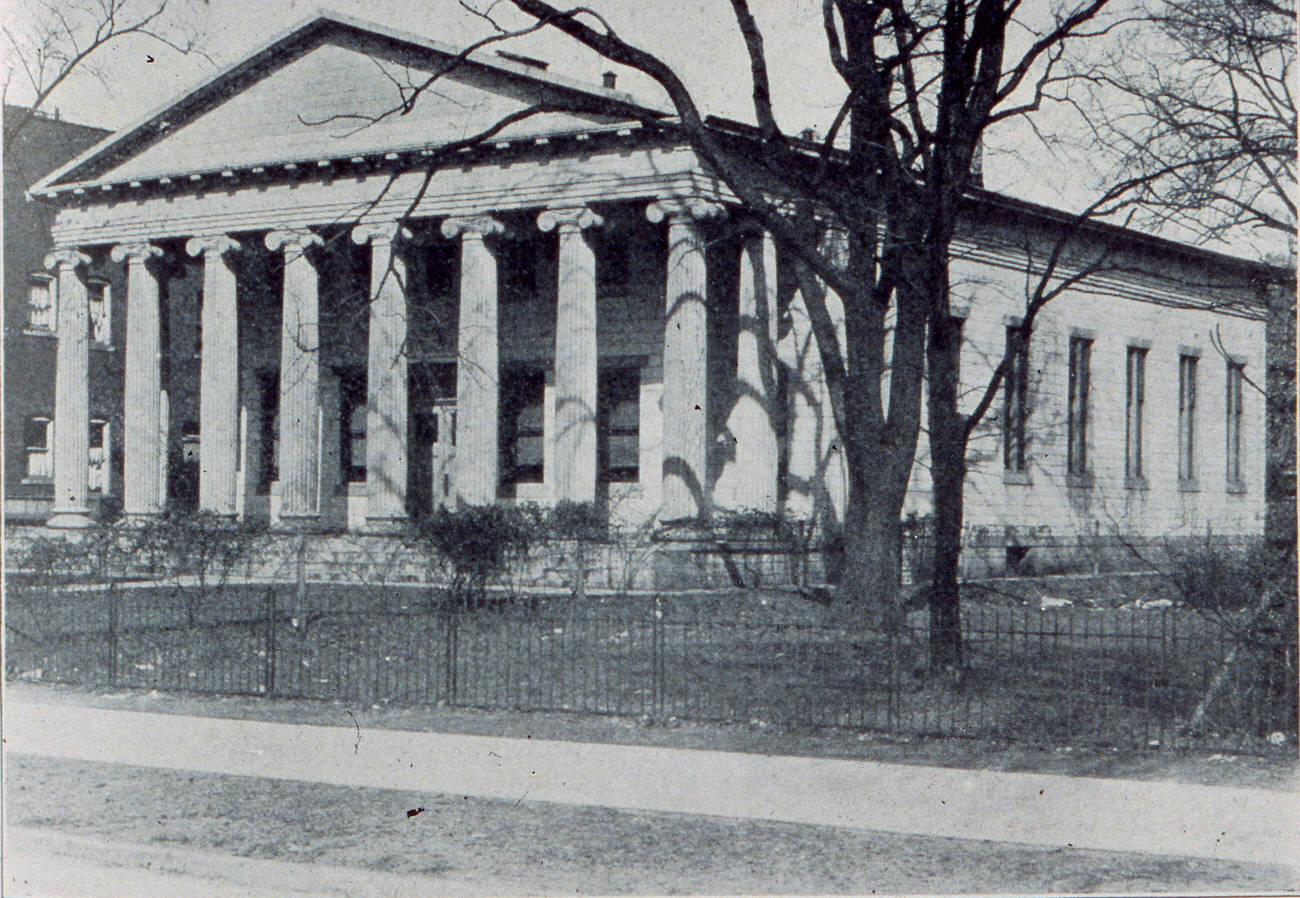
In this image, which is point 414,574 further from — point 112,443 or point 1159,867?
point 1159,867

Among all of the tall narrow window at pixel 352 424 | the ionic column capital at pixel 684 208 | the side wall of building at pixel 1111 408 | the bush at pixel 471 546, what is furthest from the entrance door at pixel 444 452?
the bush at pixel 471 546

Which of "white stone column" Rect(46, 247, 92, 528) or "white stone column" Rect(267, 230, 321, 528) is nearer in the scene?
"white stone column" Rect(267, 230, 321, 528)

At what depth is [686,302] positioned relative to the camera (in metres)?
26.1

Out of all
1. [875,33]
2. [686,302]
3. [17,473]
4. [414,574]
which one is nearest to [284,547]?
[414,574]

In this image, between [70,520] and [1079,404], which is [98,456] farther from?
→ [1079,404]

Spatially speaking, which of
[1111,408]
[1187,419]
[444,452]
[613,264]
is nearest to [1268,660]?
[613,264]

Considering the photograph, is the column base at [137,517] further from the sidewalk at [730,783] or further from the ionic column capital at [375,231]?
the sidewalk at [730,783]

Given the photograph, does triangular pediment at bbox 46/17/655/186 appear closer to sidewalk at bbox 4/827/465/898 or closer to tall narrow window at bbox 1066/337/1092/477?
tall narrow window at bbox 1066/337/1092/477

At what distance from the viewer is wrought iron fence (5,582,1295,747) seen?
1191cm

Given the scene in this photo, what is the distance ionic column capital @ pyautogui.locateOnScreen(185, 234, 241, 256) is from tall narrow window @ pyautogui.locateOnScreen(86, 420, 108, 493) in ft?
26.6

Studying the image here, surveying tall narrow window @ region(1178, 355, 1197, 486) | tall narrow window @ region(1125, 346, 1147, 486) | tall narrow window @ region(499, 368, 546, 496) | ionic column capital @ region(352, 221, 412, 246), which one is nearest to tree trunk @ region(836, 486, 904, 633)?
tall narrow window @ region(499, 368, 546, 496)

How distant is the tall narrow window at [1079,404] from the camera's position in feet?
112

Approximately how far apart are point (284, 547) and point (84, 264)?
1011 cm

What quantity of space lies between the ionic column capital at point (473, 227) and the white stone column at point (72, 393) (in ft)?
34.3
